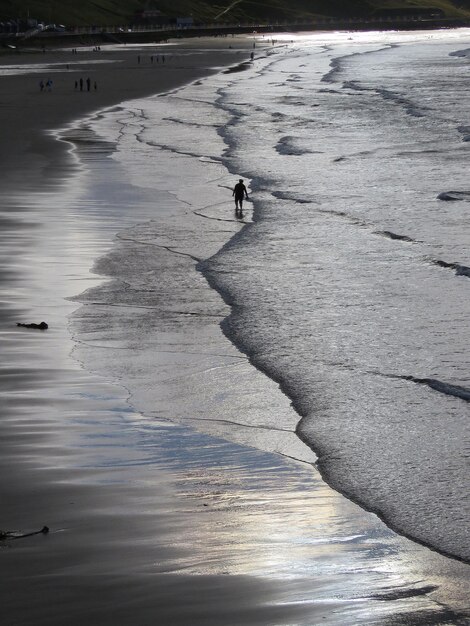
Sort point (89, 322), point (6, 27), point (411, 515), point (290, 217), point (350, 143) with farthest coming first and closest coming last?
point (6, 27) < point (350, 143) < point (290, 217) < point (89, 322) < point (411, 515)

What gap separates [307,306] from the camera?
63.7 feet

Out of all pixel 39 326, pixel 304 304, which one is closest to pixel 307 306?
pixel 304 304

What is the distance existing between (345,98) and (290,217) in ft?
145

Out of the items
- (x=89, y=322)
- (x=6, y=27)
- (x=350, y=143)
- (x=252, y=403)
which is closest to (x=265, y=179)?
(x=350, y=143)

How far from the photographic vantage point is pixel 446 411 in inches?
543

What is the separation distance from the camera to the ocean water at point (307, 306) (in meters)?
12.6

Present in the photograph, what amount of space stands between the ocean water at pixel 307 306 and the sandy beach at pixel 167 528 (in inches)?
13.5

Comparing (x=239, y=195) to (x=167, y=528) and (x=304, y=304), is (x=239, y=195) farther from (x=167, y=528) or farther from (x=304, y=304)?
(x=167, y=528)

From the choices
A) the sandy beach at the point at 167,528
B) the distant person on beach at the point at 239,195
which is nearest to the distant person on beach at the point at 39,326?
the sandy beach at the point at 167,528

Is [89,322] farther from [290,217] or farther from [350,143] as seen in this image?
[350,143]

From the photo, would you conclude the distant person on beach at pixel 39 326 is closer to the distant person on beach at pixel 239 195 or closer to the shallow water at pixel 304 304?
the shallow water at pixel 304 304

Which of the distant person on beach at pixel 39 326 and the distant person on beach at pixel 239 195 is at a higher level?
the distant person on beach at pixel 39 326

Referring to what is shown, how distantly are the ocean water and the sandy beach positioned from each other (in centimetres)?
34

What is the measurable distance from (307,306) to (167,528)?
9.68 metres
